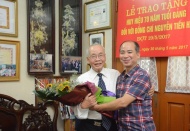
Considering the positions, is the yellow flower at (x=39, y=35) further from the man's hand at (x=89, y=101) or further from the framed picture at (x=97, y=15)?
the man's hand at (x=89, y=101)

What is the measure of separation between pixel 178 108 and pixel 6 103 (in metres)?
1.72

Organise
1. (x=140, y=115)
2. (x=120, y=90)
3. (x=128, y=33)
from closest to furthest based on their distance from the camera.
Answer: (x=140, y=115) < (x=120, y=90) < (x=128, y=33)

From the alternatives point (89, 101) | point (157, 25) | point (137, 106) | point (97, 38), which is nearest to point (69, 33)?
point (97, 38)

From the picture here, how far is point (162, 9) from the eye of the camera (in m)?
2.27

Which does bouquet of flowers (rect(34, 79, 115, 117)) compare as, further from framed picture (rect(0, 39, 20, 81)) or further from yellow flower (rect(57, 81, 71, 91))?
framed picture (rect(0, 39, 20, 81))

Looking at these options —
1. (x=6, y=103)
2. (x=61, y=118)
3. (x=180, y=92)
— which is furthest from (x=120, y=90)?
(x=61, y=118)

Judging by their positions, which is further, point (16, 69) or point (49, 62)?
point (49, 62)

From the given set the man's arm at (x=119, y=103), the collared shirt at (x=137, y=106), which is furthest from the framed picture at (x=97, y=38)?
the man's arm at (x=119, y=103)

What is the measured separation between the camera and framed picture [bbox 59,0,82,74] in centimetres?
287

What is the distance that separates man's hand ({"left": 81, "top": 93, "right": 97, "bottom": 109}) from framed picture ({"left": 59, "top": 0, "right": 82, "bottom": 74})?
1.34 meters

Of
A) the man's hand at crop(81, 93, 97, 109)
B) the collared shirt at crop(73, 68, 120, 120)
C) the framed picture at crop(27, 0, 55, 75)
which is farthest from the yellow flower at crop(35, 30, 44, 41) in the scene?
the man's hand at crop(81, 93, 97, 109)

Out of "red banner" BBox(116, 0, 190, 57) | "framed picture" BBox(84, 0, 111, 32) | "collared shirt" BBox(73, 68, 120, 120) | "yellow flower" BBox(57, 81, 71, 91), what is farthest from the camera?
"framed picture" BBox(84, 0, 111, 32)

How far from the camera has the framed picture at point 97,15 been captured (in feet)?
9.20

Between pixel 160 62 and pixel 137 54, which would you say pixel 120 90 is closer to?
pixel 137 54
